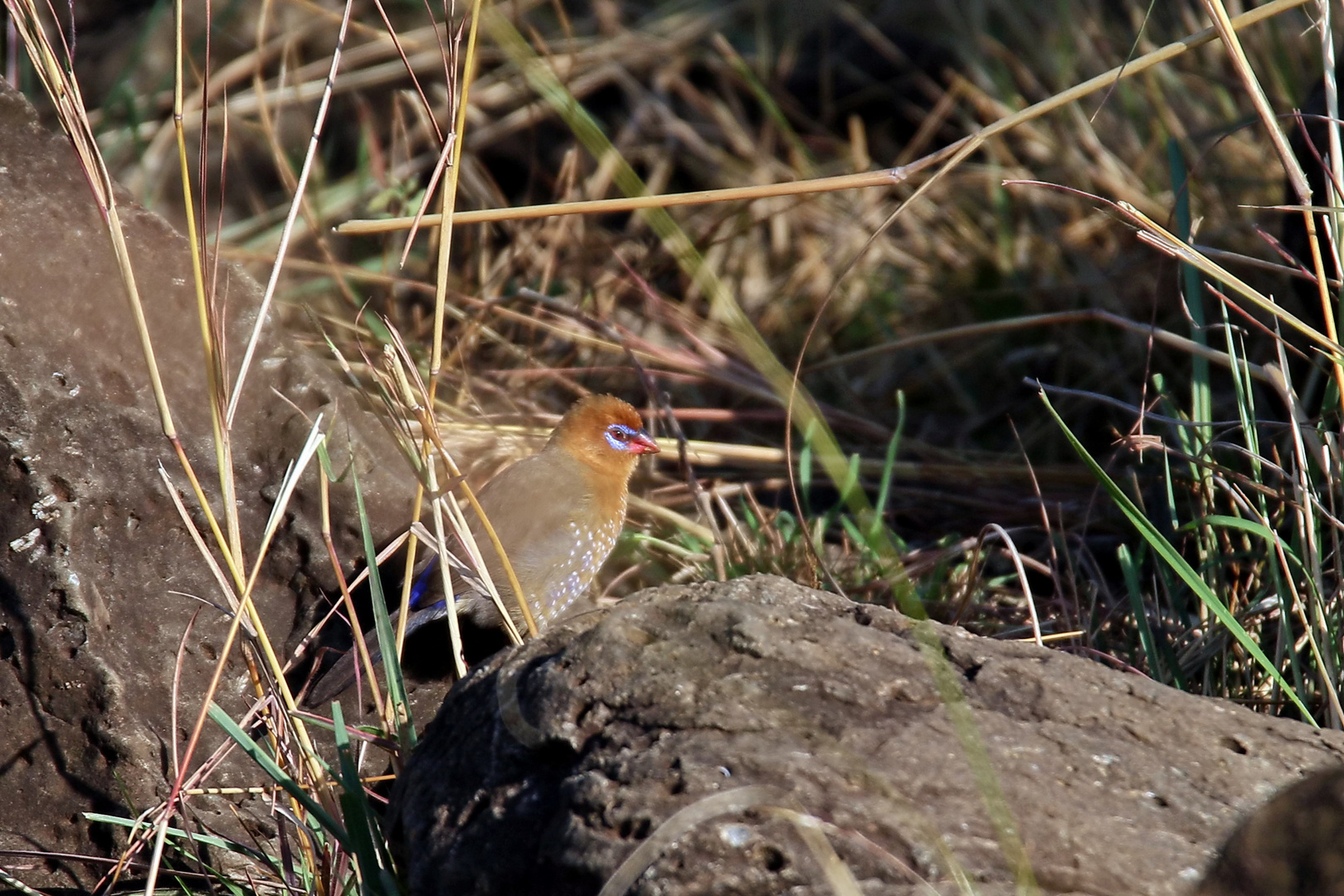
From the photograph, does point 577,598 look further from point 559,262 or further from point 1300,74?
point 1300,74

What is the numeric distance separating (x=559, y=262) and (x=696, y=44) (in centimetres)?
275

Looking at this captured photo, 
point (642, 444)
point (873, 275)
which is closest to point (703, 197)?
point (642, 444)

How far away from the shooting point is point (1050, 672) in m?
2.03

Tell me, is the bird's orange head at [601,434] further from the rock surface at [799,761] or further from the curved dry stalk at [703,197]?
the rock surface at [799,761]

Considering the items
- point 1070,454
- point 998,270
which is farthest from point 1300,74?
point 1070,454

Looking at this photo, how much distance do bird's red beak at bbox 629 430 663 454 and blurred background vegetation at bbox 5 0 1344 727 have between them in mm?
158

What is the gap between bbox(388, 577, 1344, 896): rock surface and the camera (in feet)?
5.59

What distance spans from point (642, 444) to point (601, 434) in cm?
16

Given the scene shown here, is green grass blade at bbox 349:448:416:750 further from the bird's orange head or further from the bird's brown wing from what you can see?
the bird's orange head

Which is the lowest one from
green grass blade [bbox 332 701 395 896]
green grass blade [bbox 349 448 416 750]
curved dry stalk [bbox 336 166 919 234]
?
green grass blade [bbox 332 701 395 896]

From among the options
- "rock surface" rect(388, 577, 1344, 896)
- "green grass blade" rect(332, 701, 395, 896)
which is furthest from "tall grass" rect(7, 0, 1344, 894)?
"rock surface" rect(388, 577, 1344, 896)

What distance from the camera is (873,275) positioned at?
6.12 m

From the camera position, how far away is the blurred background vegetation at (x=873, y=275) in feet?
9.74

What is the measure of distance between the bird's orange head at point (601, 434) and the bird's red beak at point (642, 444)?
0.04 ft
